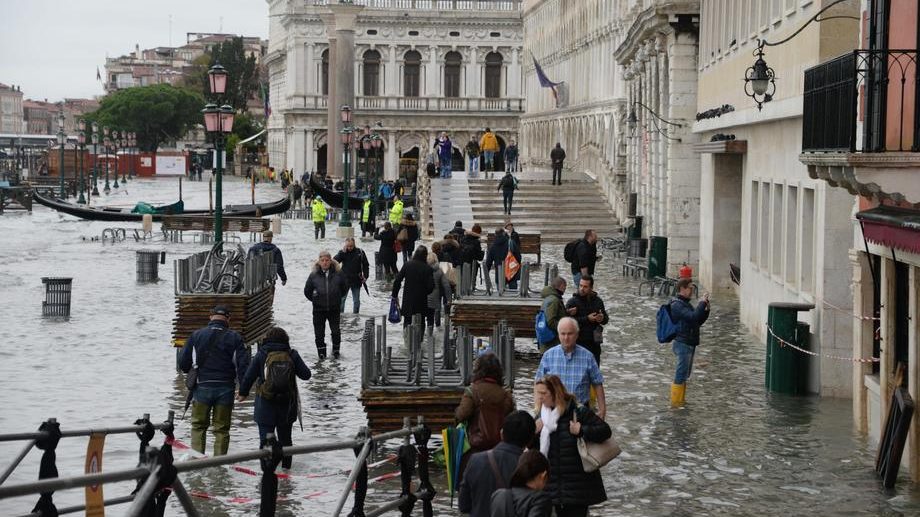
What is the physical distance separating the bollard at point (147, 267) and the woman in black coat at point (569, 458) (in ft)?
88.2

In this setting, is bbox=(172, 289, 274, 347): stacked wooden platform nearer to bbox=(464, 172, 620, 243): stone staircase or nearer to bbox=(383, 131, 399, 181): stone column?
bbox=(464, 172, 620, 243): stone staircase

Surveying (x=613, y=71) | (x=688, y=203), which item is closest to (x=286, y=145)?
(x=613, y=71)

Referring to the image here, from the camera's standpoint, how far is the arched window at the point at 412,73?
383 feet

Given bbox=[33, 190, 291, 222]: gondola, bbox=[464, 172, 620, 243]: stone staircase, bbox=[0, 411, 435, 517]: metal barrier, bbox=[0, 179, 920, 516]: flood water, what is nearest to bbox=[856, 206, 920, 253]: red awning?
bbox=[0, 179, 920, 516]: flood water

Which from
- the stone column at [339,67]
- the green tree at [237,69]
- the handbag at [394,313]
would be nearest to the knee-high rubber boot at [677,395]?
the handbag at [394,313]

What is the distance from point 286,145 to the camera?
117562 mm

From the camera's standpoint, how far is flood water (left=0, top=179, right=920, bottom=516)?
14.2 meters

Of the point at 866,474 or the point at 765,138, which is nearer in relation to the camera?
the point at 866,474

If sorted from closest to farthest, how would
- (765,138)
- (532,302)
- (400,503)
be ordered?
(400,503) → (532,302) → (765,138)

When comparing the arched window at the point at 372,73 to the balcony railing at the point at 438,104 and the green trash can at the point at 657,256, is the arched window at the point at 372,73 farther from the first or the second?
the green trash can at the point at 657,256

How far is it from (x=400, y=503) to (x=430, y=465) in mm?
3060

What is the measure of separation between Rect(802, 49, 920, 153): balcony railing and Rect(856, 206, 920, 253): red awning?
1.68ft

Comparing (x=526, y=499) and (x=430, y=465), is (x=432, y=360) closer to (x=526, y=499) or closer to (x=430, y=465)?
(x=430, y=465)

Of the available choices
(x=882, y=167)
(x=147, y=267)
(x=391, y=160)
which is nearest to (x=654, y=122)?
(x=147, y=267)
